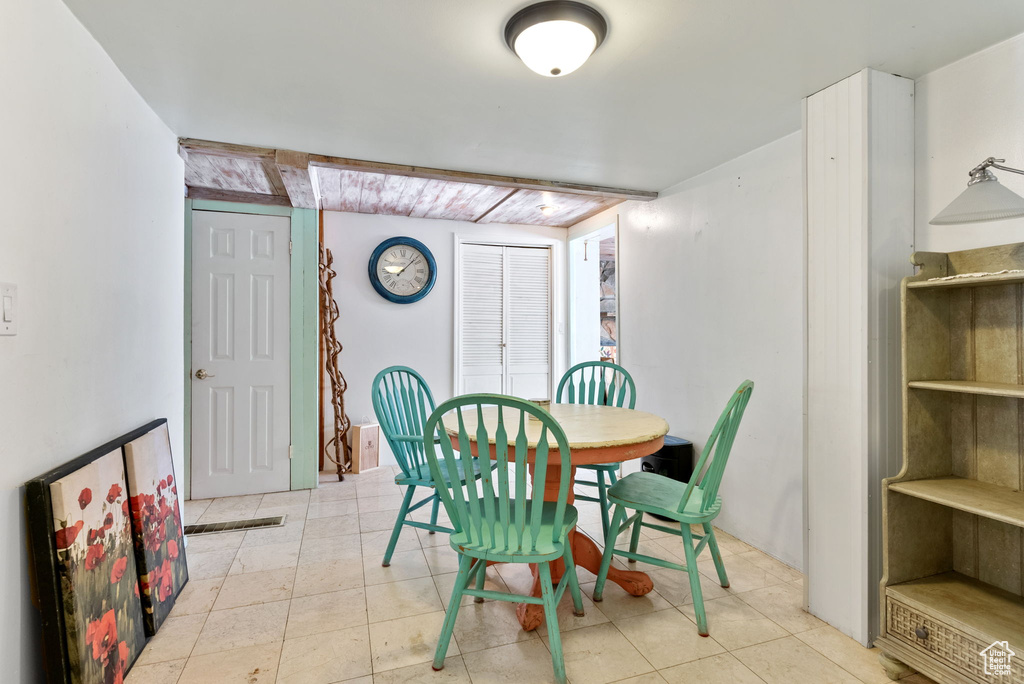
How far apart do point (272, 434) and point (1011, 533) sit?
13.2ft

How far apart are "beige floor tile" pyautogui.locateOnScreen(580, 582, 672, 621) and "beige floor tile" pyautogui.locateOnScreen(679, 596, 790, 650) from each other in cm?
11

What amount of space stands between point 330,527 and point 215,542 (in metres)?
0.61

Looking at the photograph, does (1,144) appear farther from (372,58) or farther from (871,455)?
(871,455)

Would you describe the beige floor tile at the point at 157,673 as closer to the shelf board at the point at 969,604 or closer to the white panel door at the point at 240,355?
the white panel door at the point at 240,355

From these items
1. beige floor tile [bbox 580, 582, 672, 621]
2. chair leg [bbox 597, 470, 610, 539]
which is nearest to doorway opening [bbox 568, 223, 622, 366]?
chair leg [bbox 597, 470, 610, 539]

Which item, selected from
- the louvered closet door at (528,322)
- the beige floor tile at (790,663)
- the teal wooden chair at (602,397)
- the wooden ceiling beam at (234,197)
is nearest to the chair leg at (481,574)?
the teal wooden chair at (602,397)

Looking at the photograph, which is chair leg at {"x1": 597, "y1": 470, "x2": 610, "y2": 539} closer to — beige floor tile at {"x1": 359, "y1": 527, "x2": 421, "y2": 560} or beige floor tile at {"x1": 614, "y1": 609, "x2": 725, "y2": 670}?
beige floor tile at {"x1": 614, "y1": 609, "x2": 725, "y2": 670}

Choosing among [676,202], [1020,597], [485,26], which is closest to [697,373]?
[676,202]

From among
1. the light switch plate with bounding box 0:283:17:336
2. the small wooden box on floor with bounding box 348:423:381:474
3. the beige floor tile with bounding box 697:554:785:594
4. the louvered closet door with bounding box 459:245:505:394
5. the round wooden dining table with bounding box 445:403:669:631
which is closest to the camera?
the light switch plate with bounding box 0:283:17:336

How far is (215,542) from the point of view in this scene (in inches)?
112

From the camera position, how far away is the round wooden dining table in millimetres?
1918

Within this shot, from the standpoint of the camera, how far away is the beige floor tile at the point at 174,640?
6.02ft

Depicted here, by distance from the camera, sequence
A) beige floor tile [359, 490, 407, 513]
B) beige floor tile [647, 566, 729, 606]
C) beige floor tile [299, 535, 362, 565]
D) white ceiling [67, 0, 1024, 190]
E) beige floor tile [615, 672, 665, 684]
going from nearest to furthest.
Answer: white ceiling [67, 0, 1024, 190]
beige floor tile [615, 672, 665, 684]
beige floor tile [647, 566, 729, 606]
beige floor tile [299, 535, 362, 565]
beige floor tile [359, 490, 407, 513]

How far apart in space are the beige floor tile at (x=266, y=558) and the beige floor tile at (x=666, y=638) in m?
1.69
